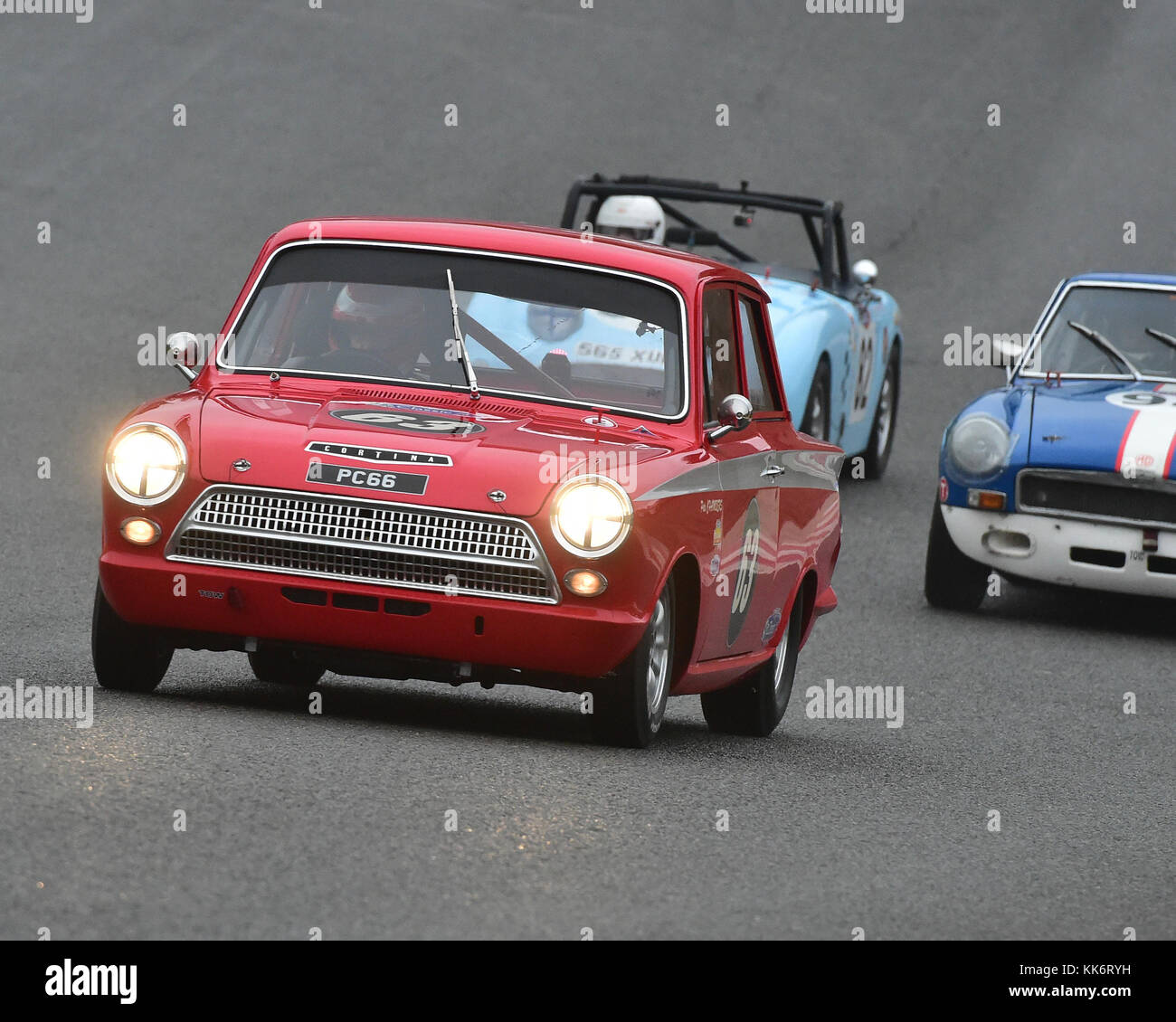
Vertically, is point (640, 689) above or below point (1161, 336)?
below

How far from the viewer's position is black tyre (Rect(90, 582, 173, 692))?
6922mm

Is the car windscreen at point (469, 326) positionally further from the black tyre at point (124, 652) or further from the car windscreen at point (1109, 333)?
the car windscreen at point (1109, 333)

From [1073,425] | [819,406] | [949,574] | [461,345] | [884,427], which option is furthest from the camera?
[884,427]

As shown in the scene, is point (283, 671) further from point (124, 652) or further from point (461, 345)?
point (461, 345)

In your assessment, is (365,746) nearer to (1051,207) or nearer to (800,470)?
(800,470)

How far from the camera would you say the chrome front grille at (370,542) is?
257 inches

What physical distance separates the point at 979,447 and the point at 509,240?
4937 millimetres

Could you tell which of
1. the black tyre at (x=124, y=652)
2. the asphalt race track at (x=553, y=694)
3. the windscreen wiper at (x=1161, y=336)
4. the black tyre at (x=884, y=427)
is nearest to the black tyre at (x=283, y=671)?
the asphalt race track at (x=553, y=694)

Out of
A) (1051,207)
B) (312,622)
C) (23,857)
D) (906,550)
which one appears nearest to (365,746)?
(312,622)

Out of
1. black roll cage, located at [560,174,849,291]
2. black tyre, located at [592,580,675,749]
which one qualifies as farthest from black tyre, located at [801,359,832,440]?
black tyre, located at [592,580,675,749]

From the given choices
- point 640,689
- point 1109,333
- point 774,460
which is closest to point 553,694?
point 774,460

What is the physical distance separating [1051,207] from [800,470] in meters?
20.7

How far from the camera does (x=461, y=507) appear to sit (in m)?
6.52

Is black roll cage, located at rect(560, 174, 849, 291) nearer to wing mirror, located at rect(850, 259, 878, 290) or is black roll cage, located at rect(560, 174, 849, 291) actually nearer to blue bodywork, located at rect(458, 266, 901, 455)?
wing mirror, located at rect(850, 259, 878, 290)
